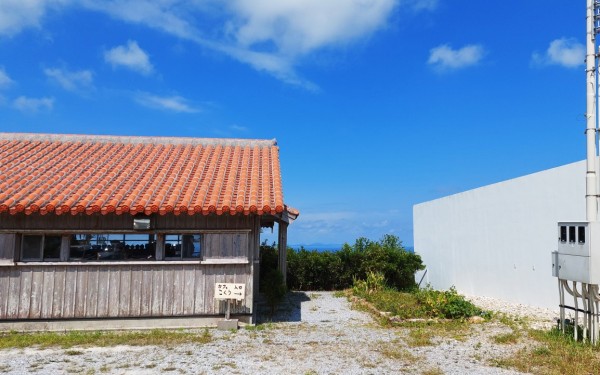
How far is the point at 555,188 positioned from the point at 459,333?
18.1ft

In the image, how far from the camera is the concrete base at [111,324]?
9875 mm

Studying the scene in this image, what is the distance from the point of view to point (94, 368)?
23.9 ft

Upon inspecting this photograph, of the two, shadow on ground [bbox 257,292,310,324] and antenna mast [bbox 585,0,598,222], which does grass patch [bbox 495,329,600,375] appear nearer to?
antenna mast [bbox 585,0,598,222]

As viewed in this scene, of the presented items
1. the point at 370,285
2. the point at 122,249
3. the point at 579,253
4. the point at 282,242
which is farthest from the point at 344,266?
the point at 579,253

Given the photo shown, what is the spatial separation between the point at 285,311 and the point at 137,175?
5.35m

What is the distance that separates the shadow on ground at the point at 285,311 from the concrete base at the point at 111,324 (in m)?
1.20

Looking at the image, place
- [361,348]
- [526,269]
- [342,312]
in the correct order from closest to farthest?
[361,348] → [342,312] → [526,269]

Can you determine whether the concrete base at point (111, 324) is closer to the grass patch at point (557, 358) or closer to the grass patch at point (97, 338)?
the grass patch at point (97, 338)

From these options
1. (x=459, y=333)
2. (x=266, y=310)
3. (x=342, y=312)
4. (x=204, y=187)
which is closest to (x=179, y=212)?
(x=204, y=187)

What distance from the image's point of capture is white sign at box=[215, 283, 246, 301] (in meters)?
10.1

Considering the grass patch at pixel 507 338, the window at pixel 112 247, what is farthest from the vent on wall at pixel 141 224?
the grass patch at pixel 507 338

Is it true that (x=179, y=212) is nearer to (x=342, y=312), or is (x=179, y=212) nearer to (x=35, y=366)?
(x=35, y=366)

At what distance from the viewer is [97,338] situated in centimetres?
926

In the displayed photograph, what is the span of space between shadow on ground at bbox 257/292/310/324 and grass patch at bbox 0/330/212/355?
85.1 inches
